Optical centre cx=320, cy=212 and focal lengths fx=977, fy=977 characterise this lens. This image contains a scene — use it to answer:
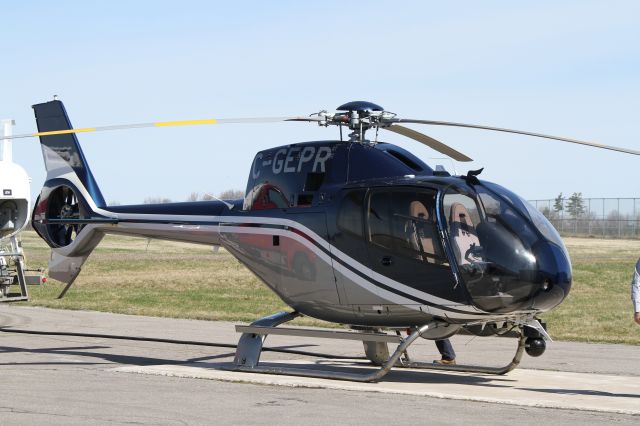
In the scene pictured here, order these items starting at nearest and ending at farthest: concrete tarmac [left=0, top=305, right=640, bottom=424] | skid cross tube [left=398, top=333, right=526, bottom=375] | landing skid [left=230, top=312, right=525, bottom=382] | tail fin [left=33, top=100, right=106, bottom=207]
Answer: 1. concrete tarmac [left=0, top=305, right=640, bottom=424]
2. landing skid [left=230, top=312, right=525, bottom=382]
3. skid cross tube [left=398, top=333, right=526, bottom=375]
4. tail fin [left=33, top=100, right=106, bottom=207]

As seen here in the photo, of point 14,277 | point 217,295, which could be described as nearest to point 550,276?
point 14,277

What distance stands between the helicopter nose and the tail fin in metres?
8.26

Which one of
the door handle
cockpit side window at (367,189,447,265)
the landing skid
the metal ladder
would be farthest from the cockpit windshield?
the metal ladder

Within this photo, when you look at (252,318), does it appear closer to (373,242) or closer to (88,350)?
(88,350)

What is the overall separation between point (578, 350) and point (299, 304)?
18.1 feet

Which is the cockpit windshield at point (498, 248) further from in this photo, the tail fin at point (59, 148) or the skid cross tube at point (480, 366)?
the tail fin at point (59, 148)

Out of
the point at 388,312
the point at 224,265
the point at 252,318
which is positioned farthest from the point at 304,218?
the point at 224,265

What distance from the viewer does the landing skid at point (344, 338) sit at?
1211 cm

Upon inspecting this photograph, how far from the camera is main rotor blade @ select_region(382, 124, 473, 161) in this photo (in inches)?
514

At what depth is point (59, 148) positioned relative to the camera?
17.0 meters

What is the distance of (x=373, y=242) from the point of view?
12.3 meters

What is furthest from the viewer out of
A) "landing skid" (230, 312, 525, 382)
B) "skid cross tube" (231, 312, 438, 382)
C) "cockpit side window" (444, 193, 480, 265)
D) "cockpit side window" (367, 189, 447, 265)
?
"landing skid" (230, 312, 525, 382)

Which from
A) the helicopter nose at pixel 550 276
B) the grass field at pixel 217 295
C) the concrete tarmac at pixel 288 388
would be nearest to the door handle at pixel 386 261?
the concrete tarmac at pixel 288 388

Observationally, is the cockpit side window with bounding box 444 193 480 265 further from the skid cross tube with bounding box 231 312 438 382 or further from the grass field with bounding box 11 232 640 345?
the grass field with bounding box 11 232 640 345
